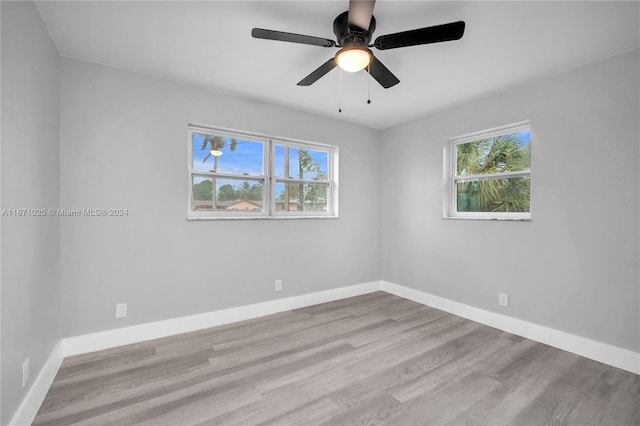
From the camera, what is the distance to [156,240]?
2.75 m

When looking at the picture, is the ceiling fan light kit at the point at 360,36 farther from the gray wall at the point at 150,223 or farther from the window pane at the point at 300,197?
the window pane at the point at 300,197

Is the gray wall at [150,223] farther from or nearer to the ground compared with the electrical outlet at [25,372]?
farther from the ground

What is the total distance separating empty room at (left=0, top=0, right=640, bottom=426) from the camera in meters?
1.77

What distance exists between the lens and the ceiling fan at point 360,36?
5.13 ft

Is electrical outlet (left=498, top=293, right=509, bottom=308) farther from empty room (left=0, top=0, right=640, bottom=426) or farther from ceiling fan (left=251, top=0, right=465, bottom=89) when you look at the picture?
ceiling fan (left=251, top=0, right=465, bottom=89)

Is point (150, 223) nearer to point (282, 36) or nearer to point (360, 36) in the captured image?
point (282, 36)

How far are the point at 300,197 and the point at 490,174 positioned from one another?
2255 millimetres

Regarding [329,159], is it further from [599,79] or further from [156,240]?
[599,79]

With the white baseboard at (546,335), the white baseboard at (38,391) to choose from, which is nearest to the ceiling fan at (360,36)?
the white baseboard at (38,391)

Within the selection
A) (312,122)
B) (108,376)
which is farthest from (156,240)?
(312,122)

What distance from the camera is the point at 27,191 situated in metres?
1.71

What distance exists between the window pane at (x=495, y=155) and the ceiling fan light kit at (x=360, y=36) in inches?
74.5

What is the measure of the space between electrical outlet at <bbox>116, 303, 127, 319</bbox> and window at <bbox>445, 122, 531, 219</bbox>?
3.58 meters

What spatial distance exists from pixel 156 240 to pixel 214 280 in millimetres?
696
